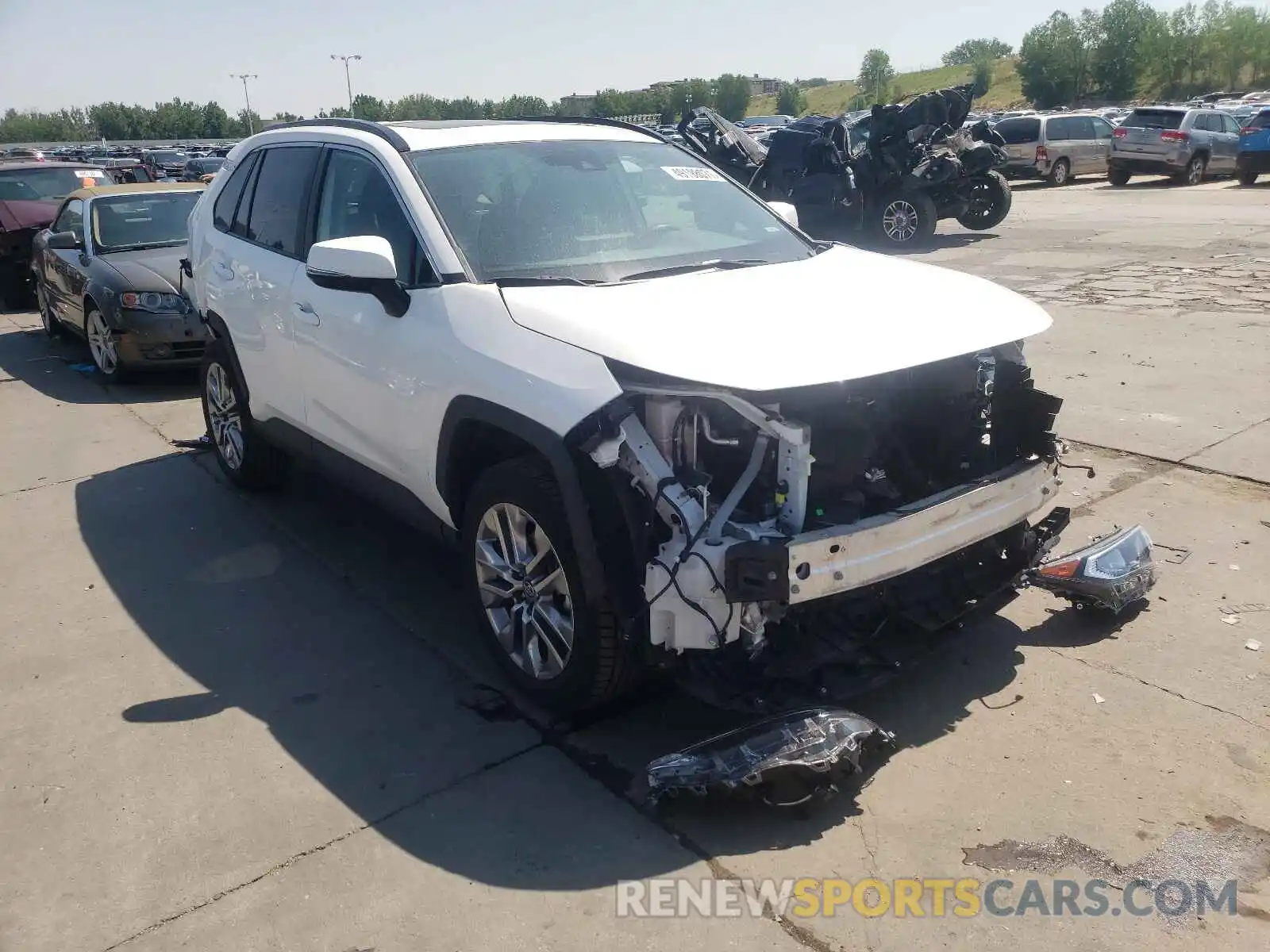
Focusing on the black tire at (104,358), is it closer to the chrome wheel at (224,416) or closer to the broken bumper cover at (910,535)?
the chrome wheel at (224,416)

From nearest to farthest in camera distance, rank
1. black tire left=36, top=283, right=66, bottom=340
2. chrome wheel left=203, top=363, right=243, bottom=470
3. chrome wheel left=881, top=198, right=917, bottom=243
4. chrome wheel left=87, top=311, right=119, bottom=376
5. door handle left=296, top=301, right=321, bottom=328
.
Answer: door handle left=296, top=301, right=321, bottom=328, chrome wheel left=203, top=363, right=243, bottom=470, chrome wheel left=87, top=311, right=119, bottom=376, black tire left=36, top=283, right=66, bottom=340, chrome wheel left=881, top=198, right=917, bottom=243

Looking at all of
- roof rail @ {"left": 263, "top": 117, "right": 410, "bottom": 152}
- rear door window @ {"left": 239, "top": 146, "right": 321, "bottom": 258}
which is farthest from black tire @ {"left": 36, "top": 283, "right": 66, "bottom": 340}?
roof rail @ {"left": 263, "top": 117, "right": 410, "bottom": 152}

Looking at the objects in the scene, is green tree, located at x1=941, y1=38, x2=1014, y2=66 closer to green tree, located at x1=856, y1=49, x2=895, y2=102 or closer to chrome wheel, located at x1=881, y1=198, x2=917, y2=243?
green tree, located at x1=856, y1=49, x2=895, y2=102

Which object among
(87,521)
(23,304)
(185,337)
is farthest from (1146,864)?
(23,304)

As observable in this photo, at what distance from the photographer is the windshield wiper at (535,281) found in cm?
371

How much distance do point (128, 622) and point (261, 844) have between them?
6.32 ft

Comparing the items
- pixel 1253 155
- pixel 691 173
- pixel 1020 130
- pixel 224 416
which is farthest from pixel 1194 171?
pixel 224 416

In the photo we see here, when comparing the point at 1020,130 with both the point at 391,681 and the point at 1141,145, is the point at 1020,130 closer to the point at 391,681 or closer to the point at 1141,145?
the point at 1141,145

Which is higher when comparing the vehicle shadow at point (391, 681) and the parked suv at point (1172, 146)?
the parked suv at point (1172, 146)

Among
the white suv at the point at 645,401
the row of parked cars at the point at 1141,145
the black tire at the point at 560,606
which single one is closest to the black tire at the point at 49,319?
the white suv at the point at 645,401

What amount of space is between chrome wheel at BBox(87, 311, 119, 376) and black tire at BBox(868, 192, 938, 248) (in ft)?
36.1

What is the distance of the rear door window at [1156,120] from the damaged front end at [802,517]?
25354 millimetres

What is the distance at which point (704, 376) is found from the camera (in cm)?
300

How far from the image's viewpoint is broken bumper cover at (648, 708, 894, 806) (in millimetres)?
3035
